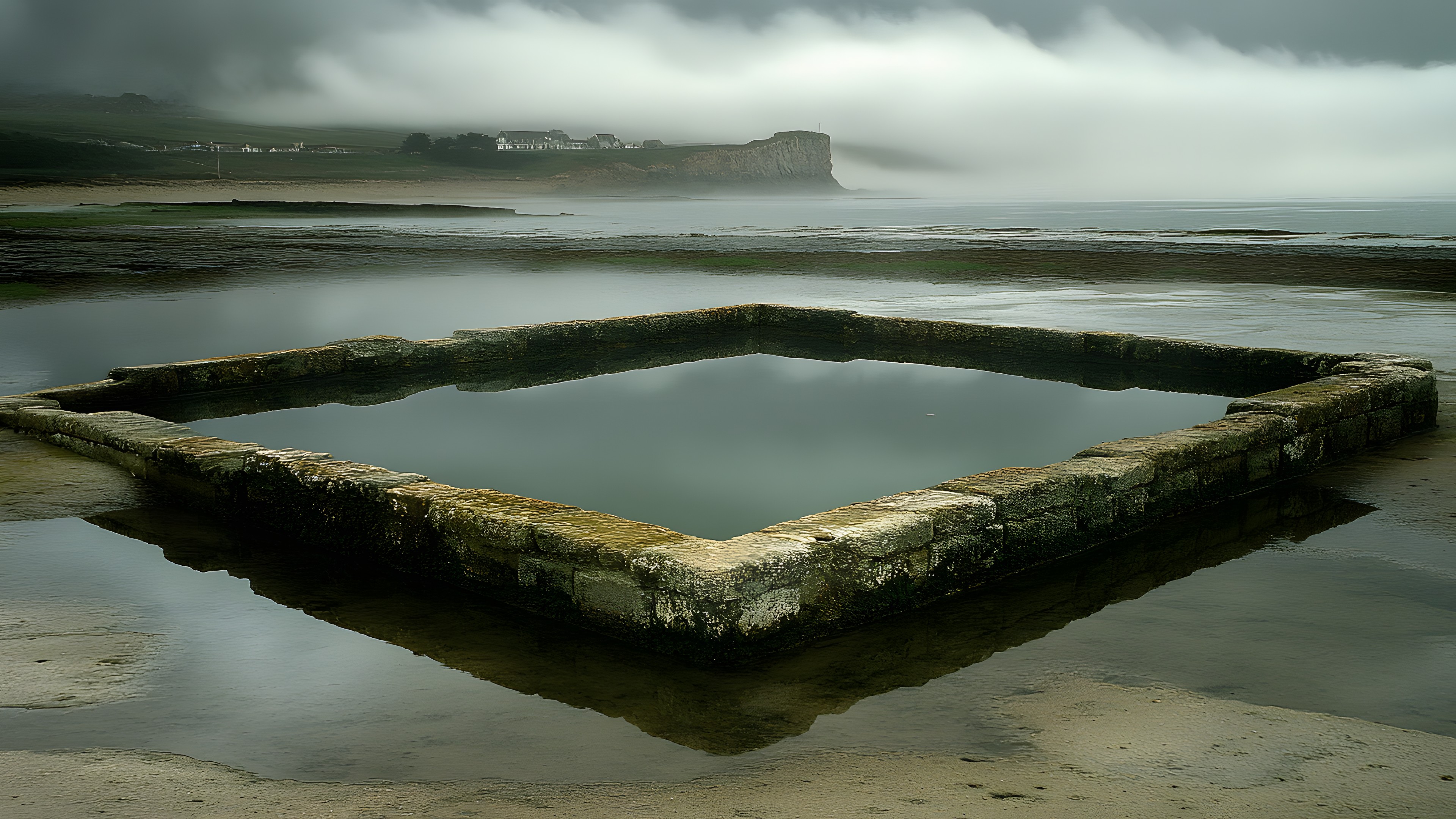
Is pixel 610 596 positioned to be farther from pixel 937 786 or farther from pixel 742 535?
pixel 937 786

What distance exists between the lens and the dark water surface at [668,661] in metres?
3.43

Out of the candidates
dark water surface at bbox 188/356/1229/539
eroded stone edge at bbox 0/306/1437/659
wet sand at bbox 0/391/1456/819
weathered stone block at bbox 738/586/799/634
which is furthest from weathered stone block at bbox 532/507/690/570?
wet sand at bbox 0/391/1456/819

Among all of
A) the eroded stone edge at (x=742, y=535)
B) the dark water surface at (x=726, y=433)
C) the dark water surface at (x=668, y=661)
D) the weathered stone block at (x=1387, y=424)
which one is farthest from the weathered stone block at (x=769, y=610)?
the weathered stone block at (x=1387, y=424)

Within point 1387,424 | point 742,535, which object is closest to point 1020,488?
point 742,535

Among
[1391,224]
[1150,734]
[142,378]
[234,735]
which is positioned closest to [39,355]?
[142,378]

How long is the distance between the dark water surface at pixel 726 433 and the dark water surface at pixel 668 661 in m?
0.04

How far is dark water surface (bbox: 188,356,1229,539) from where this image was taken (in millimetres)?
6176

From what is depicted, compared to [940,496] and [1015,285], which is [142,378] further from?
[1015,285]

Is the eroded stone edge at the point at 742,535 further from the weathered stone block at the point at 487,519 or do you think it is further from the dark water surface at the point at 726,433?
the dark water surface at the point at 726,433

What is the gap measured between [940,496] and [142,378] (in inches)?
282

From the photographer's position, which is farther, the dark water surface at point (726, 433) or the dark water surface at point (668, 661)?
the dark water surface at point (726, 433)

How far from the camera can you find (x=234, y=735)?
11.2 feet

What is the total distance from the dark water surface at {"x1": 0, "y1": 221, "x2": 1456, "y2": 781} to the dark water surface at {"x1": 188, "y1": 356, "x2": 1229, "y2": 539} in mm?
41

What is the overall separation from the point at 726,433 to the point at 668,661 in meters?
3.86
